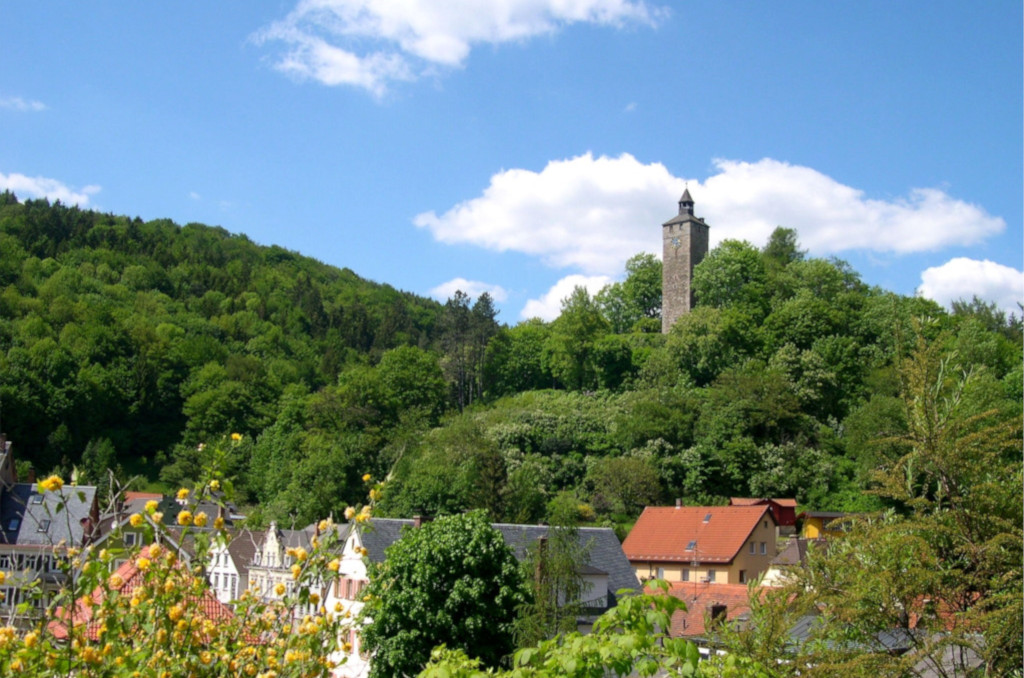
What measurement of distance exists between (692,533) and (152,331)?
68.6m

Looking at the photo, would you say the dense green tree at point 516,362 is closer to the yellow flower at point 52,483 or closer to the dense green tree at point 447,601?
the dense green tree at point 447,601

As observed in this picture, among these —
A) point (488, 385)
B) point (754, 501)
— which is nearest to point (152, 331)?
point (488, 385)

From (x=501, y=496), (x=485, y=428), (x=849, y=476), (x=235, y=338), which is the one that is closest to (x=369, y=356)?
(x=235, y=338)

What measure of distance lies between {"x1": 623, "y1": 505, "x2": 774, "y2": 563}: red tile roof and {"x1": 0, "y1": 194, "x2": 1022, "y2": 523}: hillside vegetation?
5.01 metres

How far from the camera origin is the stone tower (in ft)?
232

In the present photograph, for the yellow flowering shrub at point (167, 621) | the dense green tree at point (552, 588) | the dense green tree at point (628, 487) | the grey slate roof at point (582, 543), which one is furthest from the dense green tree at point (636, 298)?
the yellow flowering shrub at point (167, 621)

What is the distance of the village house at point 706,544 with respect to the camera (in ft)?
134

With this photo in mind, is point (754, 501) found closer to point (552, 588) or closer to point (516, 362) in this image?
→ point (552, 588)

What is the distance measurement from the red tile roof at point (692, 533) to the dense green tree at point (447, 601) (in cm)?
1821

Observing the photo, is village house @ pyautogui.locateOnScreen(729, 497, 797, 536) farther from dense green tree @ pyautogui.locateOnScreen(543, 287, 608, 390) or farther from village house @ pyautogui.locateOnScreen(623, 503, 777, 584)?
dense green tree @ pyautogui.locateOnScreen(543, 287, 608, 390)

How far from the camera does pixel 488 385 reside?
3073 inches

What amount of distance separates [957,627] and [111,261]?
116 meters

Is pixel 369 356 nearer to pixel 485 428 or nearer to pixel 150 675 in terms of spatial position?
pixel 485 428

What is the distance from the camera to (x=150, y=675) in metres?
4.88
